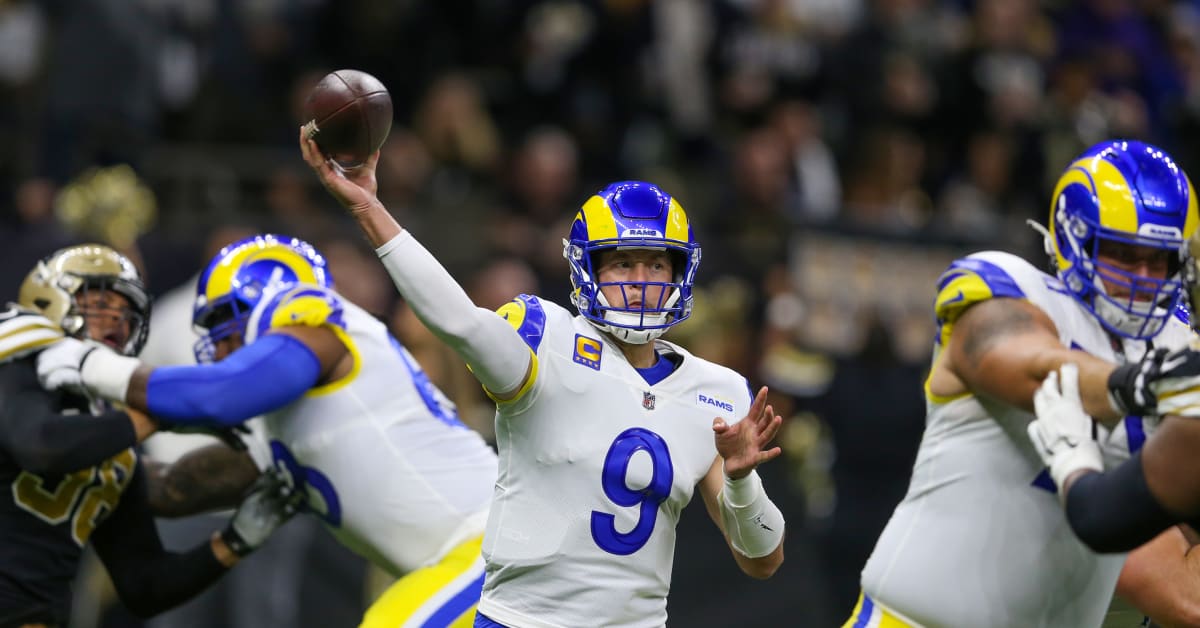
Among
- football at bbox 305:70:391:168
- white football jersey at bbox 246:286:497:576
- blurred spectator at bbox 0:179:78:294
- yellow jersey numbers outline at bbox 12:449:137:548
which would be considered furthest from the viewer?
blurred spectator at bbox 0:179:78:294

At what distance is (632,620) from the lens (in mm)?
4332

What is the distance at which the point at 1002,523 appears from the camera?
438cm

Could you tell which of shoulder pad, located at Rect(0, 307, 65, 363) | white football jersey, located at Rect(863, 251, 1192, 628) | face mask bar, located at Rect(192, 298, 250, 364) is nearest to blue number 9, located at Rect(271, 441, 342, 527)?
face mask bar, located at Rect(192, 298, 250, 364)

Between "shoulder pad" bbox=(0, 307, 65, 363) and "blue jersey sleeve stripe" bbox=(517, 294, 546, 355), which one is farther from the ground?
"blue jersey sleeve stripe" bbox=(517, 294, 546, 355)

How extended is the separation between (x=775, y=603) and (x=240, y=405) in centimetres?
450

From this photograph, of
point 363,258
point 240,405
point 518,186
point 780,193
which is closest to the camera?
point 240,405

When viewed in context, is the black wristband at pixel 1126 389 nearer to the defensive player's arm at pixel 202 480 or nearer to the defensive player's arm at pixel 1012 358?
the defensive player's arm at pixel 1012 358

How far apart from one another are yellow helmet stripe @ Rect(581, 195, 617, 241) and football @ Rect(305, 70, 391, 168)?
647 millimetres

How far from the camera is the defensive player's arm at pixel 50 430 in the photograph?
4809mm

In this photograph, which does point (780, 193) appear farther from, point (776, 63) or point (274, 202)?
point (274, 202)

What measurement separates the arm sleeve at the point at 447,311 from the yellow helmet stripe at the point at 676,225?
665 millimetres

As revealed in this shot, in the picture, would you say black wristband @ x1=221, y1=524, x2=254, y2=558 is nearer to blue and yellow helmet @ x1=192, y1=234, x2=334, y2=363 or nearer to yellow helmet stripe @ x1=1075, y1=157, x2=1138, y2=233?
blue and yellow helmet @ x1=192, y1=234, x2=334, y2=363

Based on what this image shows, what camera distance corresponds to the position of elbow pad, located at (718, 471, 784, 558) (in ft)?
14.1

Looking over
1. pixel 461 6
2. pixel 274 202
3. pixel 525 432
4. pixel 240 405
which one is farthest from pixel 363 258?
pixel 525 432
